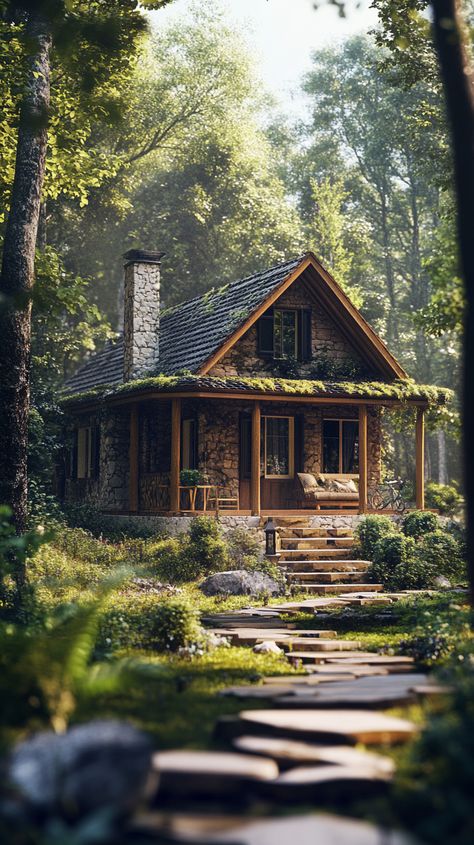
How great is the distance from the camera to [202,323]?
86.5 feet

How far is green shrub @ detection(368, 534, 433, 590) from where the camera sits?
19.1m

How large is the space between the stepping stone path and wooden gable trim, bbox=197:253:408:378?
44.1 ft

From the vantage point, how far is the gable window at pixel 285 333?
24.9 m

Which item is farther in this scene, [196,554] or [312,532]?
[312,532]

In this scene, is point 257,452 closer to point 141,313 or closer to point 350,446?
point 350,446

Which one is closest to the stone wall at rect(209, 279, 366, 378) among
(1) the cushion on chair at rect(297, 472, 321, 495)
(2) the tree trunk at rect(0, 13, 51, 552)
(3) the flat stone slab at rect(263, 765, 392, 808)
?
(1) the cushion on chair at rect(297, 472, 321, 495)

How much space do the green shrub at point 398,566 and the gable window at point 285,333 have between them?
6332 millimetres

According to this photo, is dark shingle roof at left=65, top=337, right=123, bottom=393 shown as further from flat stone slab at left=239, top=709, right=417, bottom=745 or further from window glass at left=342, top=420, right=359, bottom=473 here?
flat stone slab at left=239, top=709, right=417, bottom=745

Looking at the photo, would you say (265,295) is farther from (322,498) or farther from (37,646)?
(37,646)

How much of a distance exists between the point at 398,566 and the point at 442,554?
118 centimetres

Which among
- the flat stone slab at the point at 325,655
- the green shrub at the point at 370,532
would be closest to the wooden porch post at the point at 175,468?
the green shrub at the point at 370,532

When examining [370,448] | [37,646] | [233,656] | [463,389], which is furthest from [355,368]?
[37,646]

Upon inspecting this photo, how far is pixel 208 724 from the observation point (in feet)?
23.8

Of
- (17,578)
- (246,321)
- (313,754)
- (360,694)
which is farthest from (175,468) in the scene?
(313,754)
